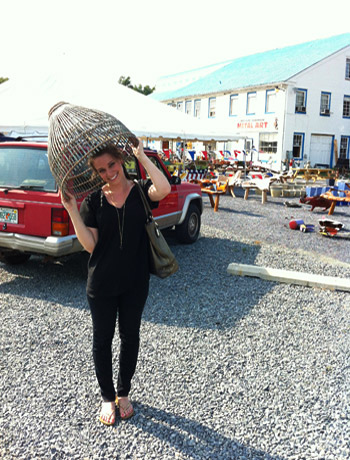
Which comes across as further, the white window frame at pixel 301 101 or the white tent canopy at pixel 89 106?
the white window frame at pixel 301 101

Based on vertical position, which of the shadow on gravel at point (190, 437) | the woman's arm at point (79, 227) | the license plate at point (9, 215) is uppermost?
the woman's arm at point (79, 227)

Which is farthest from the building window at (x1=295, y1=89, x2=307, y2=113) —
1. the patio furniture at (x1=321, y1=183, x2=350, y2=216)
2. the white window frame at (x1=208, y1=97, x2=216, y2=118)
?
the patio furniture at (x1=321, y1=183, x2=350, y2=216)

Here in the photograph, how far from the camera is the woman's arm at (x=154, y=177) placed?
8.39 ft

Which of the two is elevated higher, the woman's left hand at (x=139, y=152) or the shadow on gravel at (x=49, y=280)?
the woman's left hand at (x=139, y=152)

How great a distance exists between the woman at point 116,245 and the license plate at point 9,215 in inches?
120

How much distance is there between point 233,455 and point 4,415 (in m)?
1.55

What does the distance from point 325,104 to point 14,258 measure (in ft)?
101

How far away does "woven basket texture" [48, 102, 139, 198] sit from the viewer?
2.35 metres

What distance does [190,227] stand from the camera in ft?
27.0

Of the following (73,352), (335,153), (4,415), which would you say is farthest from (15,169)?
(335,153)

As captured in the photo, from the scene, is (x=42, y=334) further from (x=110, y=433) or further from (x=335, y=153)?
(x=335, y=153)

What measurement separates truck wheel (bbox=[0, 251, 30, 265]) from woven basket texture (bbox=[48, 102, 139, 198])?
4.09m

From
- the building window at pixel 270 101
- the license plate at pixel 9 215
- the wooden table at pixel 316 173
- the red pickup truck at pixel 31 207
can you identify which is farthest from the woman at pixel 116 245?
the building window at pixel 270 101

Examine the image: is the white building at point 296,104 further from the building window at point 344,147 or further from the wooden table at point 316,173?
the wooden table at point 316,173
